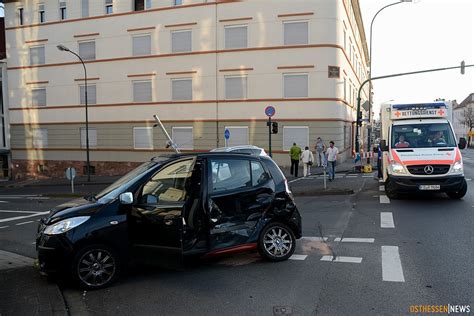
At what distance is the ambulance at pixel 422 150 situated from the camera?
10984 mm

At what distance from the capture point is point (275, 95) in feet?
87.4

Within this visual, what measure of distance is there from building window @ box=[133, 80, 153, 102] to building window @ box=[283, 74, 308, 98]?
9326mm

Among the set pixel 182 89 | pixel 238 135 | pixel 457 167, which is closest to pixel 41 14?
pixel 182 89

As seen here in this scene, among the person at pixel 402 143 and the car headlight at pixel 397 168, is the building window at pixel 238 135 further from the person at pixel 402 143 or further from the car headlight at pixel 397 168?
the car headlight at pixel 397 168

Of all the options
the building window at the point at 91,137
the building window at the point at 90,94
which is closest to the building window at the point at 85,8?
the building window at the point at 90,94

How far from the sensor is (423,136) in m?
12.1

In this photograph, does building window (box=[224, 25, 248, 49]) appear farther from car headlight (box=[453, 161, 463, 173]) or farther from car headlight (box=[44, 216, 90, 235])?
car headlight (box=[44, 216, 90, 235])

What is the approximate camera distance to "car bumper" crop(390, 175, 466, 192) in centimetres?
1092

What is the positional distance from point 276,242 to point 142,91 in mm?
25004

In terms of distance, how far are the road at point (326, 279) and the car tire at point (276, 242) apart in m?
0.15

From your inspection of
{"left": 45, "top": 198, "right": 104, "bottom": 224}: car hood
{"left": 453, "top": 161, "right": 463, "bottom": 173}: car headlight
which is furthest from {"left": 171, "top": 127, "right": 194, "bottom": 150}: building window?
{"left": 45, "top": 198, "right": 104, "bottom": 224}: car hood

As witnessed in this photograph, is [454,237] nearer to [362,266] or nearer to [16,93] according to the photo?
[362,266]

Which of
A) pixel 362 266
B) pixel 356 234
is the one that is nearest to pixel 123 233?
pixel 362 266

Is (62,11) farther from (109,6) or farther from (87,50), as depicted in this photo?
(109,6)
